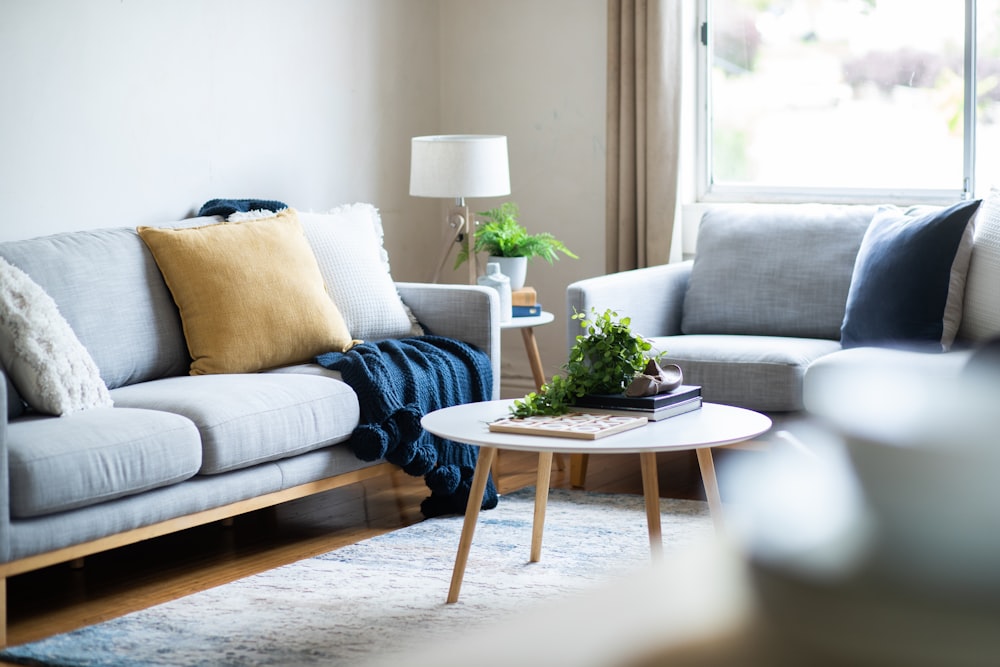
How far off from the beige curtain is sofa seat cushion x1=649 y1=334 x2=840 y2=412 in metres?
1.01

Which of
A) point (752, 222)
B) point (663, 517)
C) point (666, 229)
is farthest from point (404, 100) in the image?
point (663, 517)

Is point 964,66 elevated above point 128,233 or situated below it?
above

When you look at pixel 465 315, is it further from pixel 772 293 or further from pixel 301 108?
pixel 301 108

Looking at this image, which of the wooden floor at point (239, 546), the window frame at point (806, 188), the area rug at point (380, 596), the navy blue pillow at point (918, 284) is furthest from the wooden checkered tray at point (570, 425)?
the window frame at point (806, 188)

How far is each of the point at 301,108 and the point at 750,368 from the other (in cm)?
199

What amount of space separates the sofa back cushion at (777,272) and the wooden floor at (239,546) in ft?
1.56

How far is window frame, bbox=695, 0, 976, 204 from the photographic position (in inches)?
173

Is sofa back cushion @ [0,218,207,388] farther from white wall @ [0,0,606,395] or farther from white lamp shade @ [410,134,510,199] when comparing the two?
white lamp shade @ [410,134,510,199]

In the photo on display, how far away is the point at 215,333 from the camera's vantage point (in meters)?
3.42

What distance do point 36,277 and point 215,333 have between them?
506 mm

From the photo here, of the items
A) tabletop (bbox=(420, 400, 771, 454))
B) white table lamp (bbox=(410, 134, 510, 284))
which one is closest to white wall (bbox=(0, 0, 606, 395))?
white table lamp (bbox=(410, 134, 510, 284))

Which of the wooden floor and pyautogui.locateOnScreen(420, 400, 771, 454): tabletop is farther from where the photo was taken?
the wooden floor

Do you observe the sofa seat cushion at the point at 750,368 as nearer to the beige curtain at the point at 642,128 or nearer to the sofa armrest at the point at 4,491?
the beige curtain at the point at 642,128

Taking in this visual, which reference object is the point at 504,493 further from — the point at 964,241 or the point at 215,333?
the point at 964,241
